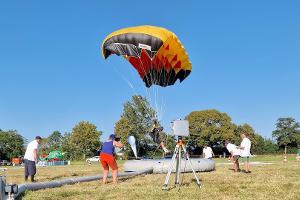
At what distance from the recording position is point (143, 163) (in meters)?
20.2

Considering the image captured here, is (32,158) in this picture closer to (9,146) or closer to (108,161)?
(108,161)

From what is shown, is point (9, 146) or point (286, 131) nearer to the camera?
point (9, 146)

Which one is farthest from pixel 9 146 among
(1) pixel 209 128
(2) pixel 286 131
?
(2) pixel 286 131

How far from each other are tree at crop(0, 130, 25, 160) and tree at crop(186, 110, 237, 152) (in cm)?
4670

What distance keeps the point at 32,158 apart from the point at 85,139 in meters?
81.4

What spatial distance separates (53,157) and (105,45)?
170ft

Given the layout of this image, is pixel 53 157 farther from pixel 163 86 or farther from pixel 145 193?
pixel 145 193

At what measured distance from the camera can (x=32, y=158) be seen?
16234mm

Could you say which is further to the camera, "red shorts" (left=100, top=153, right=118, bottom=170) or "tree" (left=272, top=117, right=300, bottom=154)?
"tree" (left=272, top=117, right=300, bottom=154)

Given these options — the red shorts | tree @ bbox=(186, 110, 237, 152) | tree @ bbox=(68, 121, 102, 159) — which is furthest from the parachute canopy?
tree @ bbox=(186, 110, 237, 152)

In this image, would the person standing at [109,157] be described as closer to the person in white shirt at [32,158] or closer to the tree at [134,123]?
the person in white shirt at [32,158]

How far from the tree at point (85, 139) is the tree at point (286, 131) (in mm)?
70094

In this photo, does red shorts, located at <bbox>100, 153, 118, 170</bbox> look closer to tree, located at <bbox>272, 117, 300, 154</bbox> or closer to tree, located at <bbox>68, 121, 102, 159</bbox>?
tree, located at <bbox>68, 121, 102, 159</bbox>

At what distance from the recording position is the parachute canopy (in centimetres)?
1805
